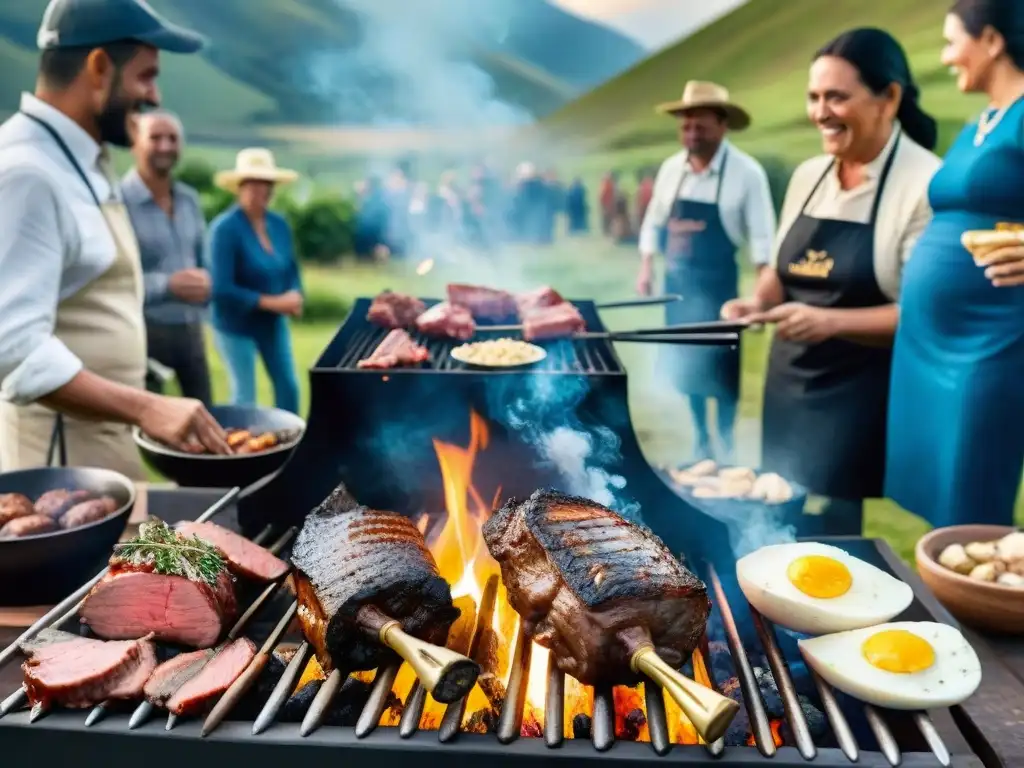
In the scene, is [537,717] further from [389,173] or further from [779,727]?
[389,173]

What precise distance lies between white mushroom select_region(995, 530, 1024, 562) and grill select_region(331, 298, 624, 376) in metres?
1.34

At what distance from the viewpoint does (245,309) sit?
693cm

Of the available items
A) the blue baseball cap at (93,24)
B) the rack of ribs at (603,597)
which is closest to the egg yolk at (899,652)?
the rack of ribs at (603,597)

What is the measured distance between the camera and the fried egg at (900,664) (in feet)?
6.18

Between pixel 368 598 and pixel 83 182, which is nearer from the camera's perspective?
pixel 368 598

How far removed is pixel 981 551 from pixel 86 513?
2880 millimetres

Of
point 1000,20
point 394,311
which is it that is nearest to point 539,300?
point 394,311

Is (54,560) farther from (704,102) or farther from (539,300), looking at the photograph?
(704,102)

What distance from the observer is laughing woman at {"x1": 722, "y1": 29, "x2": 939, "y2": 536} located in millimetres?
4430

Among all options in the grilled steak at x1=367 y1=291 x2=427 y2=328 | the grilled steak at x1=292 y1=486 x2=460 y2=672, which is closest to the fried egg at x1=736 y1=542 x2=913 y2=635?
the grilled steak at x1=292 y1=486 x2=460 y2=672

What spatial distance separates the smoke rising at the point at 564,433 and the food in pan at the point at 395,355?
355 mm

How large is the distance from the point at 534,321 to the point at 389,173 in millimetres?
6522

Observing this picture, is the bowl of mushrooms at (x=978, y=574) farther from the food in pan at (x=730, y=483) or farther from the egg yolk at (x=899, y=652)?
the food in pan at (x=730, y=483)

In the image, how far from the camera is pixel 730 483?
3734 millimetres
